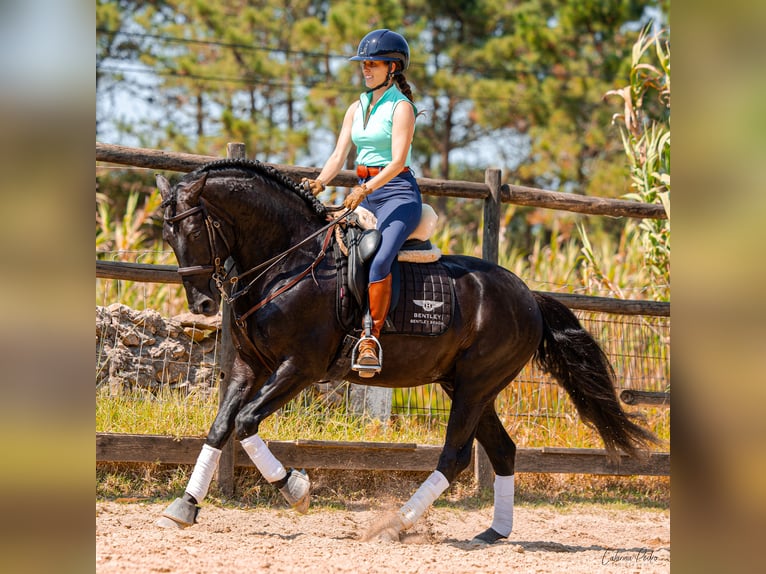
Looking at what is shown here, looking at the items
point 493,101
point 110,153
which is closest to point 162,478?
point 110,153

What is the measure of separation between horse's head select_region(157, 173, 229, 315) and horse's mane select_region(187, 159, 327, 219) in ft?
0.44

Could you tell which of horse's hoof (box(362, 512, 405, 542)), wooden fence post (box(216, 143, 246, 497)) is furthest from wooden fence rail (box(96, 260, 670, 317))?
horse's hoof (box(362, 512, 405, 542))

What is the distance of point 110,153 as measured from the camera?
5965 mm

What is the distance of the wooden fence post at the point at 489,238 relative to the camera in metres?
7.06

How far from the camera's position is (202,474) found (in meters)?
4.91

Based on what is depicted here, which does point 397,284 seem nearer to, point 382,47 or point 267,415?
point 267,415

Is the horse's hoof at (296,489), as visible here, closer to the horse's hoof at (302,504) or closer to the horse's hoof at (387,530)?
the horse's hoof at (302,504)

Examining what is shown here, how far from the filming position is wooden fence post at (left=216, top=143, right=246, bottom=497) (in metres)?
6.21

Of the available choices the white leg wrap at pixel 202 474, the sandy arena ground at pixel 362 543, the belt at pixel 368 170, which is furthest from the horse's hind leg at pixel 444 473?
the belt at pixel 368 170

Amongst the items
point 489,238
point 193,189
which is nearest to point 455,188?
point 489,238
